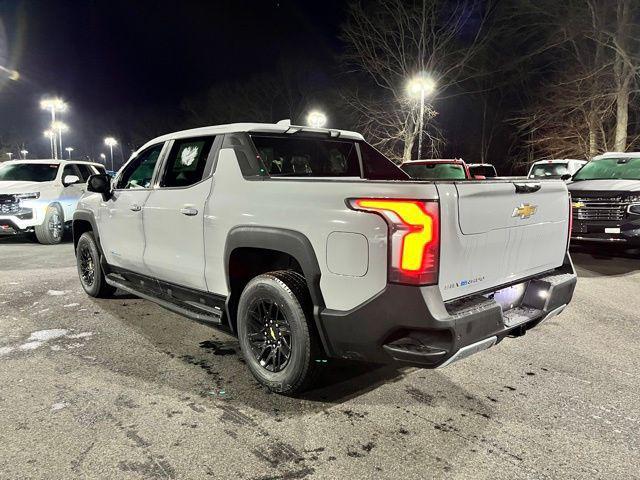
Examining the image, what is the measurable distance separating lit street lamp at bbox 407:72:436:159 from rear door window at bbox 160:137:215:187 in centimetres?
1805

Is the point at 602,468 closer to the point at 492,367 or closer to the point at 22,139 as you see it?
the point at 492,367

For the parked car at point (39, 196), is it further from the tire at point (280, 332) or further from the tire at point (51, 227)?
the tire at point (280, 332)

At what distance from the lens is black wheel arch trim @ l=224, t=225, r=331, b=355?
300cm

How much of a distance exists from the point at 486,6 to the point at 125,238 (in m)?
23.1

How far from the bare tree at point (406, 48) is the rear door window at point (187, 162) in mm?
20593

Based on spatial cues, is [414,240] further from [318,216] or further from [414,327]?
[318,216]

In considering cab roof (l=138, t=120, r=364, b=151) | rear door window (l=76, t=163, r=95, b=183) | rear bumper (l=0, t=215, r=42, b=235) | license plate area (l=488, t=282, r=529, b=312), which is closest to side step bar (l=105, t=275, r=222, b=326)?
cab roof (l=138, t=120, r=364, b=151)

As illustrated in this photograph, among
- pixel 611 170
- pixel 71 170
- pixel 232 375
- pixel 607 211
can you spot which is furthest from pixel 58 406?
pixel 611 170

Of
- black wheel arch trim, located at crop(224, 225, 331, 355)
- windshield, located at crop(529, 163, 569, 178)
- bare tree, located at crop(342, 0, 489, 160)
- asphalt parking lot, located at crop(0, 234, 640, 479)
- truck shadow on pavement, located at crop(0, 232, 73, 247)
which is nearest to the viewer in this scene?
asphalt parking lot, located at crop(0, 234, 640, 479)

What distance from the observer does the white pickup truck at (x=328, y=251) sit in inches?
105

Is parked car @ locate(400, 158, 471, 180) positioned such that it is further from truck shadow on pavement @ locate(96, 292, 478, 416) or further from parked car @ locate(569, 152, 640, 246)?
truck shadow on pavement @ locate(96, 292, 478, 416)

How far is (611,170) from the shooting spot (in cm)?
1013

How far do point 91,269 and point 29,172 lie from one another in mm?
6766

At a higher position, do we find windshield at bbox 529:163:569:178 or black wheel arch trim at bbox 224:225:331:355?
windshield at bbox 529:163:569:178
